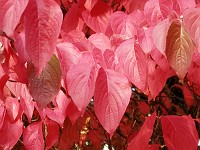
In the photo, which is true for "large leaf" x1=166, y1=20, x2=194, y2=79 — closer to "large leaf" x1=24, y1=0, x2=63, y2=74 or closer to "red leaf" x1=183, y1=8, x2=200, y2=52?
"red leaf" x1=183, y1=8, x2=200, y2=52

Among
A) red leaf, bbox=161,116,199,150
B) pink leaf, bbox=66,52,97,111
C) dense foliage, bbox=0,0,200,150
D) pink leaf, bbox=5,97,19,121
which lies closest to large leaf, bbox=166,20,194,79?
dense foliage, bbox=0,0,200,150

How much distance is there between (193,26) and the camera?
2.51ft

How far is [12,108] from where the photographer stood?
1033 millimetres

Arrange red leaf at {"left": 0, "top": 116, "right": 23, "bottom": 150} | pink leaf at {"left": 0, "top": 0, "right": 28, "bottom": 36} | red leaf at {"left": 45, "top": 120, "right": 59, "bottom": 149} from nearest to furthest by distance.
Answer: pink leaf at {"left": 0, "top": 0, "right": 28, "bottom": 36} → red leaf at {"left": 0, "top": 116, "right": 23, "bottom": 150} → red leaf at {"left": 45, "top": 120, "right": 59, "bottom": 149}

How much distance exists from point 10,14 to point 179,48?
30 centimetres

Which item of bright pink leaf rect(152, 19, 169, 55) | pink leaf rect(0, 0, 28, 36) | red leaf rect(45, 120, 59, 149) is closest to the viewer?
pink leaf rect(0, 0, 28, 36)

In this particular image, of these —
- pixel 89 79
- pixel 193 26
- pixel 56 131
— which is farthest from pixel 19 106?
pixel 193 26

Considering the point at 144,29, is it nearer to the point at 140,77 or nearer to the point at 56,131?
the point at 140,77

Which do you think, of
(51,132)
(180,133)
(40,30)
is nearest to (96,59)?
(40,30)

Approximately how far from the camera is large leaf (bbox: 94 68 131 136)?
2.53 feet

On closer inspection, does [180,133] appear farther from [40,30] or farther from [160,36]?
[40,30]

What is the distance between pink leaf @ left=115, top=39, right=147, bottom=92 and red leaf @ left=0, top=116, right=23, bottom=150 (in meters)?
0.36

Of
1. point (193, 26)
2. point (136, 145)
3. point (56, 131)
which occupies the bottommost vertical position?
point (56, 131)

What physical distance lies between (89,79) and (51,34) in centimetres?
13
